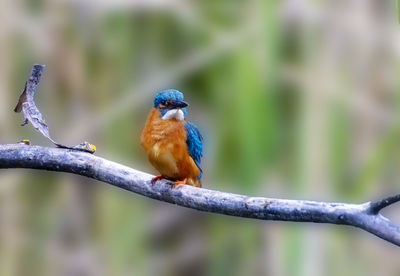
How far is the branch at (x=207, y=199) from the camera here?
826 millimetres

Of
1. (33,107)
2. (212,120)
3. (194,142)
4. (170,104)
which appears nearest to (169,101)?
(170,104)

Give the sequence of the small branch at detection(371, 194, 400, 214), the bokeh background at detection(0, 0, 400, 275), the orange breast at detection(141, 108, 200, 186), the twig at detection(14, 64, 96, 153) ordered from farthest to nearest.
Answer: the bokeh background at detection(0, 0, 400, 275), the orange breast at detection(141, 108, 200, 186), the twig at detection(14, 64, 96, 153), the small branch at detection(371, 194, 400, 214)

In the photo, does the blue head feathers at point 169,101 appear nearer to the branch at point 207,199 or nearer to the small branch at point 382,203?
the branch at point 207,199

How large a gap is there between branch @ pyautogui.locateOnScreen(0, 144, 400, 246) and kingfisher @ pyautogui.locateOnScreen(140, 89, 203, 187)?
0.25 m

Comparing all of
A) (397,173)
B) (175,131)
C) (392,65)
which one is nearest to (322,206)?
(175,131)

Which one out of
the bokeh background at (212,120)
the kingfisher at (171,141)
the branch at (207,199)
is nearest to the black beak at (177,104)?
the kingfisher at (171,141)

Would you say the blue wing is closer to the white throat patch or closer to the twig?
the white throat patch

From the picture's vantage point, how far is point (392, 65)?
6.88ft

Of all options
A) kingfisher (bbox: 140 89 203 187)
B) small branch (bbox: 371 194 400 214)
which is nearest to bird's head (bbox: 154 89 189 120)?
kingfisher (bbox: 140 89 203 187)

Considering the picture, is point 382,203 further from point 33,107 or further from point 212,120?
point 212,120

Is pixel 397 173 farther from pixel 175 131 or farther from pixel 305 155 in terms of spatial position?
pixel 175 131

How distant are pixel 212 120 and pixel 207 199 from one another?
1.05 metres

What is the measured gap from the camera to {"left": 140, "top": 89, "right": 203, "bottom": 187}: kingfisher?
1.34 metres

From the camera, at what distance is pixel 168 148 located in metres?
1.36
